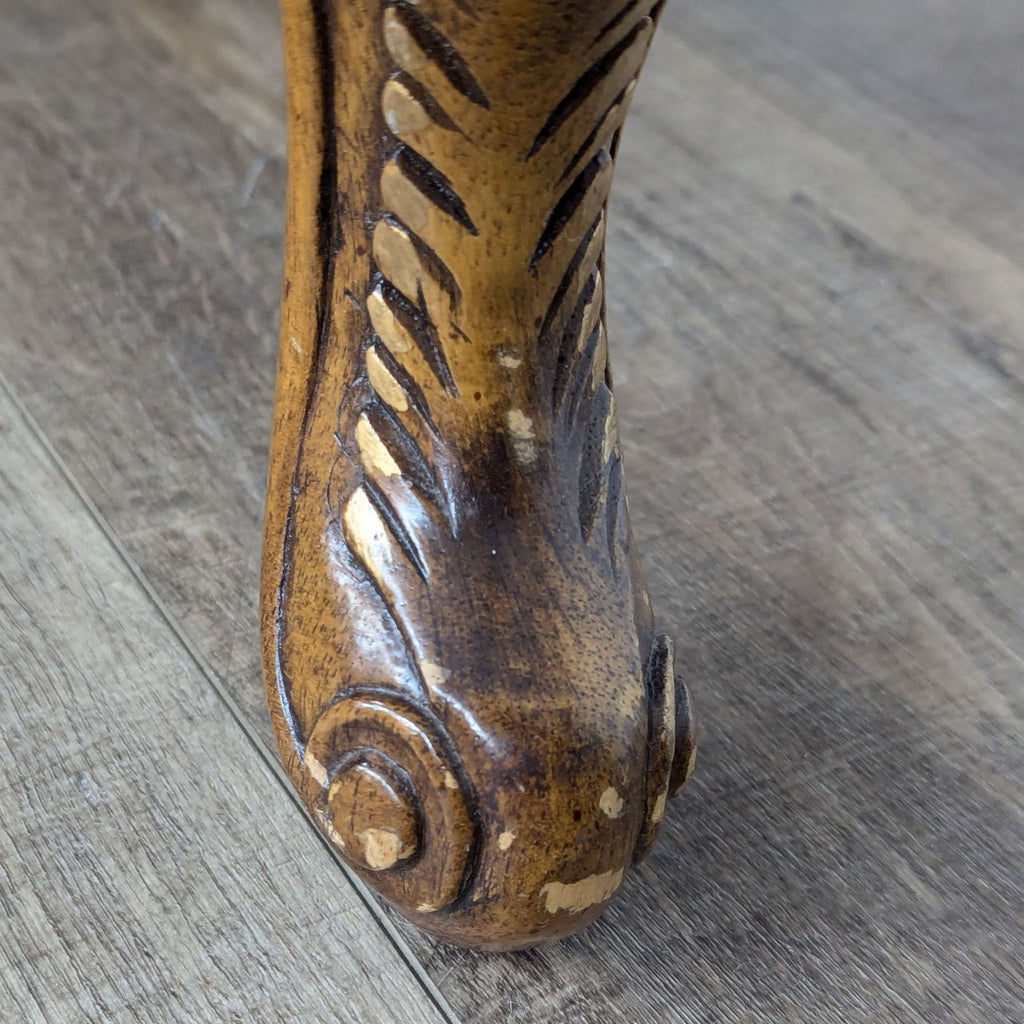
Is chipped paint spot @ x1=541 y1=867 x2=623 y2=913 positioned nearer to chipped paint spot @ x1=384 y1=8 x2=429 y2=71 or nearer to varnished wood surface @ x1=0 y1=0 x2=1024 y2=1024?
varnished wood surface @ x1=0 y1=0 x2=1024 y2=1024

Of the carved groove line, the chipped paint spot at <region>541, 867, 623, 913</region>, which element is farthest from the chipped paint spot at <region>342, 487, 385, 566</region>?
the chipped paint spot at <region>541, 867, 623, 913</region>

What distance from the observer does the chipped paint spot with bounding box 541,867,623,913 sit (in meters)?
0.40

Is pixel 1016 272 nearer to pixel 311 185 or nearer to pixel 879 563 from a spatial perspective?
pixel 879 563

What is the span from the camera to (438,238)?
0.39 m

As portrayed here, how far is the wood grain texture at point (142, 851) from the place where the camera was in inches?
17.4

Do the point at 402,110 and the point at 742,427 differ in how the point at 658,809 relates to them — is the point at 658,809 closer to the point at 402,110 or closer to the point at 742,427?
the point at 402,110

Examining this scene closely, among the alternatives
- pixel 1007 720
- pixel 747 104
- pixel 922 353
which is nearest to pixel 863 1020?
pixel 1007 720

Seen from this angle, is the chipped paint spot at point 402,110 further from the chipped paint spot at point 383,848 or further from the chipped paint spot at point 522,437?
the chipped paint spot at point 383,848

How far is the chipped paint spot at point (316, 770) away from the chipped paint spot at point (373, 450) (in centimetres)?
9

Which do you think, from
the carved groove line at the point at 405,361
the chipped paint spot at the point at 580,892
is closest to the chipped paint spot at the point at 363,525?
the carved groove line at the point at 405,361

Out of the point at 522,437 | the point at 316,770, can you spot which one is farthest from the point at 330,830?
the point at 522,437

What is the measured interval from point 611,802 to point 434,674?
64mm

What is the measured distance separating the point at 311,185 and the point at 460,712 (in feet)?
0.55

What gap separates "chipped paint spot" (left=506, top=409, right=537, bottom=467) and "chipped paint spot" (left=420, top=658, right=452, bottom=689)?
0.22 ft
